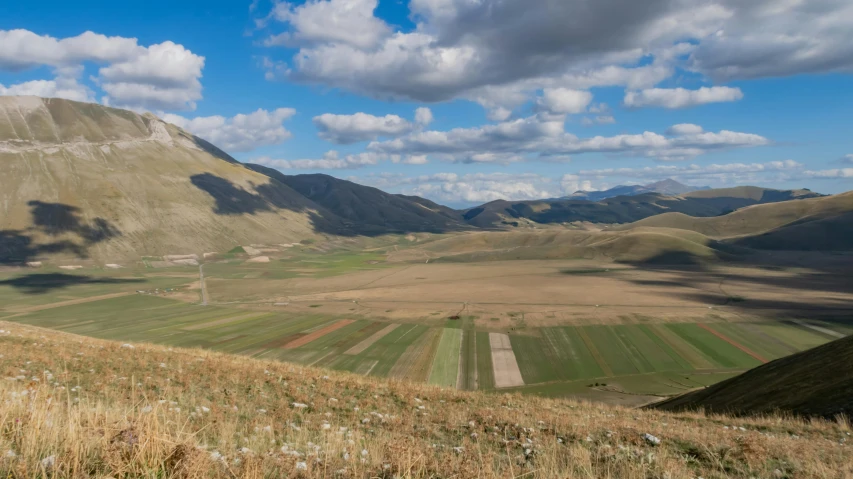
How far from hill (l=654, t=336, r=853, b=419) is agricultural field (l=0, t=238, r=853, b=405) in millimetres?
24134

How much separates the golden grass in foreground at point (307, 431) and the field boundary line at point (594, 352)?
5167 centimetres

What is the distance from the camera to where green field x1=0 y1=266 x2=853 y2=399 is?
65.1 m

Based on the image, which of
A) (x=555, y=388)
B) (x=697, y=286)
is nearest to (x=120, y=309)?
(x=555, y=388)

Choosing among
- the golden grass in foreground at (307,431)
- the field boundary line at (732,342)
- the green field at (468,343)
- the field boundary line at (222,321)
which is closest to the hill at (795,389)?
the golden grass in foreground at (307,431)

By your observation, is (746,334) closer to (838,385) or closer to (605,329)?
(605,329)

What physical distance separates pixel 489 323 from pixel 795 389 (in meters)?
80.1

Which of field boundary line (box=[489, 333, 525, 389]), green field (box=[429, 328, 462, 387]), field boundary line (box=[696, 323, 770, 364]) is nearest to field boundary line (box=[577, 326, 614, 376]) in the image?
field boundary line (box=[489, 333, 525, 389])

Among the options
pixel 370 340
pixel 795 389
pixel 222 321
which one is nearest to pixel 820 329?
pixel 795 389

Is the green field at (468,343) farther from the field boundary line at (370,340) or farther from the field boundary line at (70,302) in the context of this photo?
the field boundary line at (70,302)

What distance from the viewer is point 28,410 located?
7852mm

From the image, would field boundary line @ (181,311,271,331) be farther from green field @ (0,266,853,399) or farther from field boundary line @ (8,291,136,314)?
Result: field boundary line @ (8,291,136,314)

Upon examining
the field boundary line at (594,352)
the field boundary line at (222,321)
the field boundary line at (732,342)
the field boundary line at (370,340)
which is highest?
the field boundary line at (222,321)

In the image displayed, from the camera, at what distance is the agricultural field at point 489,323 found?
67.9 m

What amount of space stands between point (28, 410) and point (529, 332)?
92.1m
